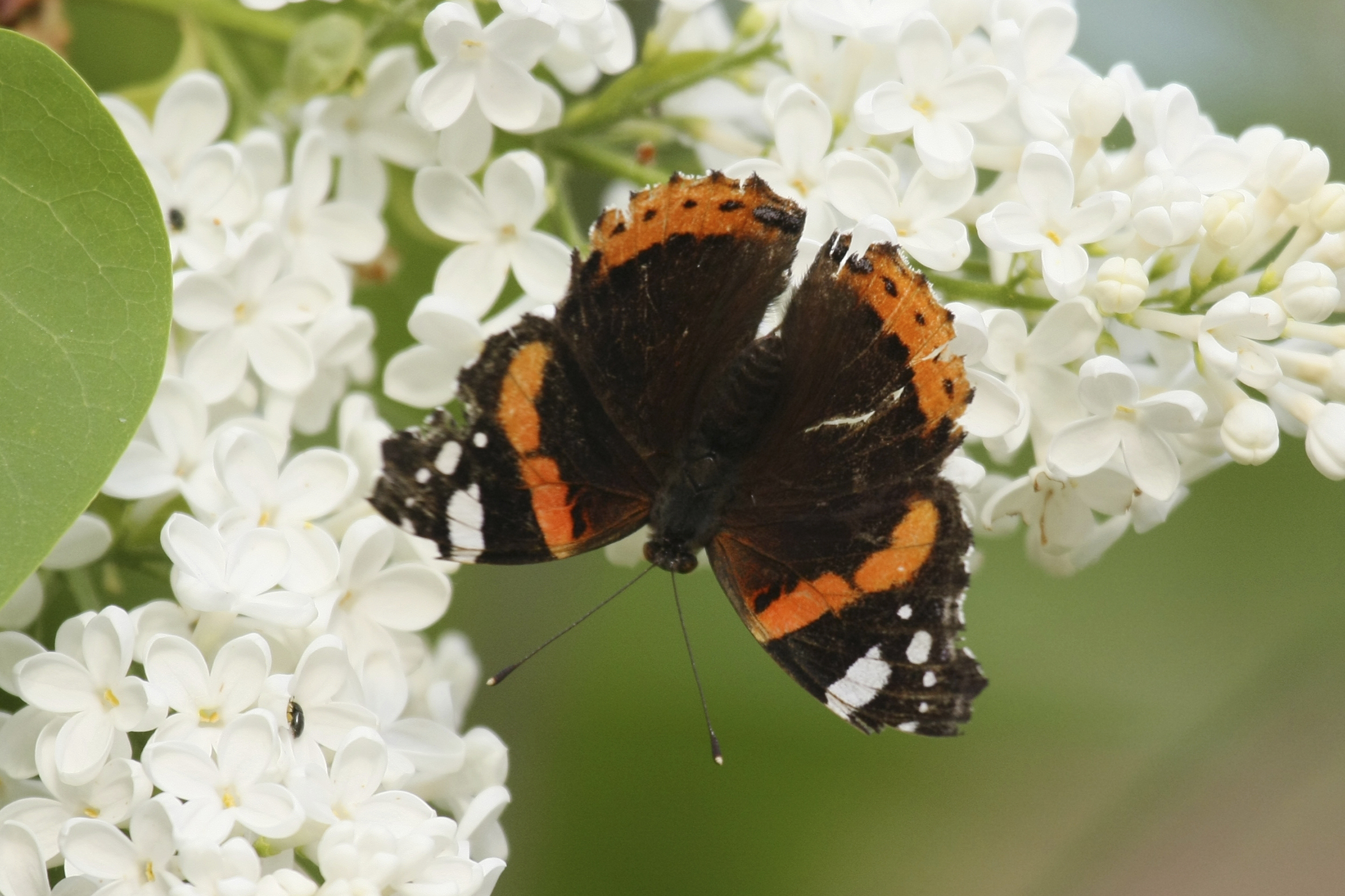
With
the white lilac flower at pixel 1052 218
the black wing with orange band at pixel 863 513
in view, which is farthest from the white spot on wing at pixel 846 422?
the white lilac flower at pixel 1052 218

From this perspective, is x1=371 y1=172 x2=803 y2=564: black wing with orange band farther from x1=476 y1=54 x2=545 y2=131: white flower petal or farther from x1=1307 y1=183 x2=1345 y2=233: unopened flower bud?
x1=1307 y1=183 x2=1345 y2=233: unopened flower bud

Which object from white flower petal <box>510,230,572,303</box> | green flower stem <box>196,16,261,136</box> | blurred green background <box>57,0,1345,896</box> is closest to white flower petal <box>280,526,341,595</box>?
white flower petal <box>510,230,572,303</box>

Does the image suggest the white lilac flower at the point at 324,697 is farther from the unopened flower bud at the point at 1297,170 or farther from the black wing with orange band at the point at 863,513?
the unopened flower bud at the point at 1297,170

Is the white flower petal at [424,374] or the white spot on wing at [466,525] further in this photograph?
the white flower petal at [424,374]

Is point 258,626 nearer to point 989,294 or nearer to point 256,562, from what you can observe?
point 256,562

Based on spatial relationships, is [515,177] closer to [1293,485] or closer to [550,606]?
[550,606]

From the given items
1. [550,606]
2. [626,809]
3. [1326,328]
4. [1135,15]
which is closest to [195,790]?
[1326,328]

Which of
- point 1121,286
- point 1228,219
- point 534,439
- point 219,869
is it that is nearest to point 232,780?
point 219,869

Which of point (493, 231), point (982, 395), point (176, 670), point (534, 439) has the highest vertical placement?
point (982, 395)
